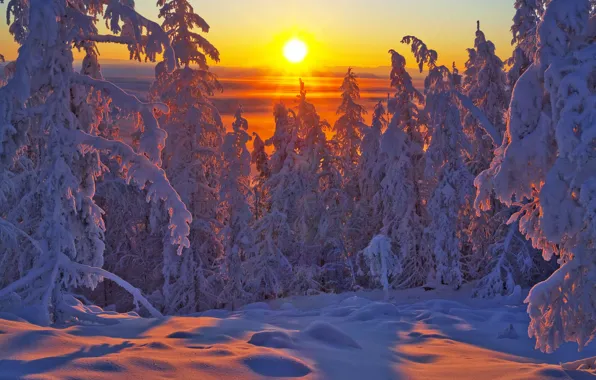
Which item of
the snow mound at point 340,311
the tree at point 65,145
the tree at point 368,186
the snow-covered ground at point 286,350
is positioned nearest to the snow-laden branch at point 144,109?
the tree at point 65,145

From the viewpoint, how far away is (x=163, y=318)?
8438 millimetres

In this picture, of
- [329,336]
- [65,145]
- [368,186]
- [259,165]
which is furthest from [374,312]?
[259,165]

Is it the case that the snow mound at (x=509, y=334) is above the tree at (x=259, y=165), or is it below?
below

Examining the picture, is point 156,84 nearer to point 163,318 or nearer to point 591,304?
point 163,318

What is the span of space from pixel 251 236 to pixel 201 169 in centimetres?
431

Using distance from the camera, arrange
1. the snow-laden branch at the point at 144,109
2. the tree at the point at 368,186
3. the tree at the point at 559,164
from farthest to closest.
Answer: the tree at the point at 368,186 < the snow-laden branch at the point at 144,109 < the tree at the point at 559,164

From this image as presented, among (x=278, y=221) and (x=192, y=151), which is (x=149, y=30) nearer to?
(x=192, y=151)

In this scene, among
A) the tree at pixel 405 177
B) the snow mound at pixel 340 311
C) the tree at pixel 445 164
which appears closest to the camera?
the snow mound at pixel 340 311

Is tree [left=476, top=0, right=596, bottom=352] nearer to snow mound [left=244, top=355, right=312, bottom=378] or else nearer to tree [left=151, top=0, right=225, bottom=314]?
snow mound [left=244, top=355, right=312, bottom=378]

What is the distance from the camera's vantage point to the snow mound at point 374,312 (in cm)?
1027

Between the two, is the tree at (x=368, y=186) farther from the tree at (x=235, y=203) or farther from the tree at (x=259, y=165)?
the tree at (x=235, y=203)

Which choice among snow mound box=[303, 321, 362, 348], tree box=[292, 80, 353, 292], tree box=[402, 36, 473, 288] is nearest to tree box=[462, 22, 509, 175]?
tree box=[402, 36, 473, 288]

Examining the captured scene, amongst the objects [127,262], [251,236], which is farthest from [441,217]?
[127,262]

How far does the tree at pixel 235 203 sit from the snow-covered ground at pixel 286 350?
13345 mm
